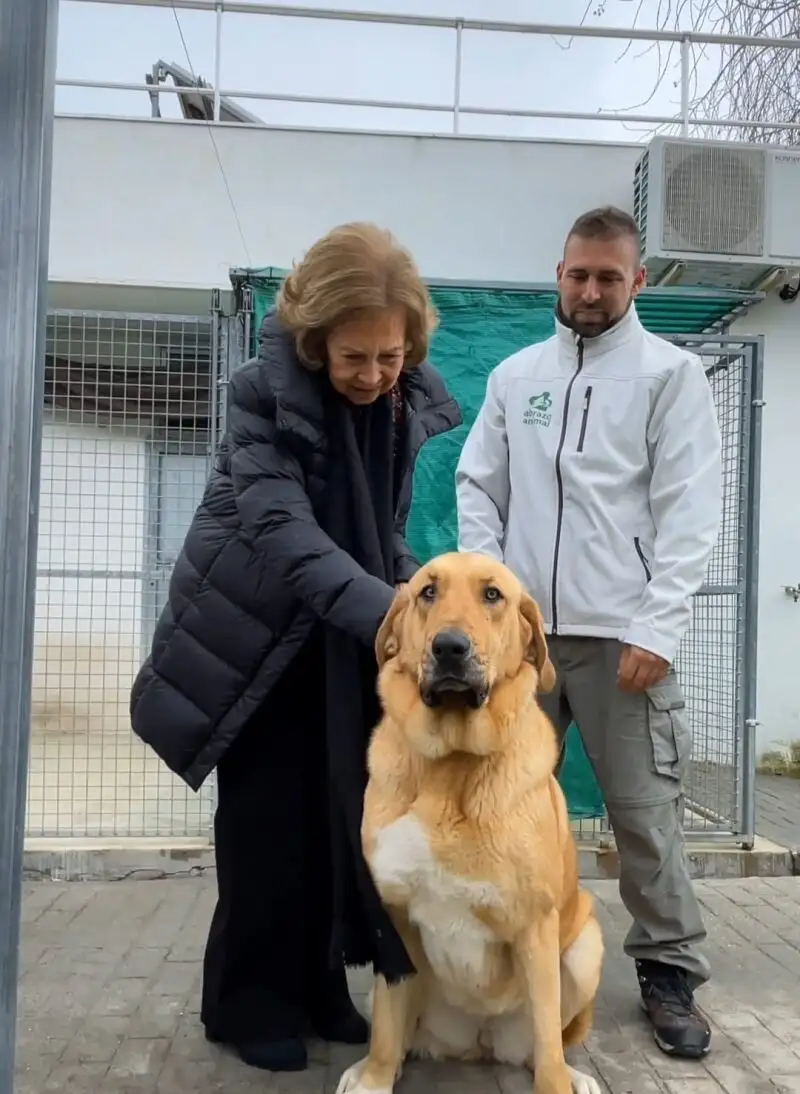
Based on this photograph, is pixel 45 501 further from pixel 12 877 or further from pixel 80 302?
pixel 12 877

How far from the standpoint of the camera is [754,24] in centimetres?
518

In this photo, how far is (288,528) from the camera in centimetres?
211

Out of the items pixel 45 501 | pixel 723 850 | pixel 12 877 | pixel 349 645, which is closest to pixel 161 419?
pixel 45 501

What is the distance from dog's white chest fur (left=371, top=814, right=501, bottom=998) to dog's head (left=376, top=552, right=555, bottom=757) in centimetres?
31

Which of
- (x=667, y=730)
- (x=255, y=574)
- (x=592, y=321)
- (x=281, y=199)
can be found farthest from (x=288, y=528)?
(x=281, y=199)

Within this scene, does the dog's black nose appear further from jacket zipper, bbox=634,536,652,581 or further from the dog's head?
jacket zipper, bbox=634,536,652,581

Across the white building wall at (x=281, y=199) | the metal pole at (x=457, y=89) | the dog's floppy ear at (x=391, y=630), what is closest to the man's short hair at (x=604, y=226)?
the dog's floppy ear at (x=391, y=630)

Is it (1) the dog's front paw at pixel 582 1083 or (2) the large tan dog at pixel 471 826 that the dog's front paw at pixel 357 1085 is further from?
(1) the dog's front paw at pixel 582 1083

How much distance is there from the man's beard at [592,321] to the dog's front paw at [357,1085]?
203 cm

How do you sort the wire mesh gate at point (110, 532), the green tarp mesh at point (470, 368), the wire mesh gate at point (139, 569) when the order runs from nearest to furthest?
the green tarp mesh at point (470, 368)
the wire mesh gate at point (139, 569)
the wire mesh gate at point (110, 532)

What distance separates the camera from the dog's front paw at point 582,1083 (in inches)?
87.0

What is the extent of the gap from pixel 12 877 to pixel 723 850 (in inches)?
151

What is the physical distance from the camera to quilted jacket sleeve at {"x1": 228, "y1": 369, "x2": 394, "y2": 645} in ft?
6.80

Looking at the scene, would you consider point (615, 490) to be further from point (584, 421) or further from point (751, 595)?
point (751, 595)
